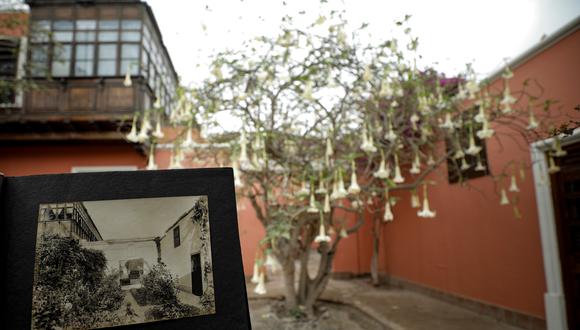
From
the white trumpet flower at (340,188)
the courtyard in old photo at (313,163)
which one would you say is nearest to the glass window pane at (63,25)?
the courtyard in old photo at (313,163)

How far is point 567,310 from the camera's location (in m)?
3.72

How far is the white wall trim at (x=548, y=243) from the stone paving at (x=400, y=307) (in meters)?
0.78

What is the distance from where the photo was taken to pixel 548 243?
3.88 m

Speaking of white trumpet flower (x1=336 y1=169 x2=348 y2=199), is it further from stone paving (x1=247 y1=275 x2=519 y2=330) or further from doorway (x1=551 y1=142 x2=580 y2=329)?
stone paving (x1=247 y1=275 x2=519 y2=330)

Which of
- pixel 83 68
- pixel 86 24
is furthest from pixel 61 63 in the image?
pixel 86 24

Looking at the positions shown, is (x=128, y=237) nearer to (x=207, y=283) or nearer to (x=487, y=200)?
(x=207, y=283)

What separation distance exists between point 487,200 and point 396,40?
2.57 metres

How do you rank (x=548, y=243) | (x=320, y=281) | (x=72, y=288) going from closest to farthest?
(x=72, y=288) → (x=548, y=243) → (x=320, y=281)

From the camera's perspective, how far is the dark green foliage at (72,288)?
0.83m

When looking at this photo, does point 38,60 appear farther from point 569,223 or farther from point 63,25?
point 569,223

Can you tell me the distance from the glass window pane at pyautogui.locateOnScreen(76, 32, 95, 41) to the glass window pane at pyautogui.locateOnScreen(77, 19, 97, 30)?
11cm

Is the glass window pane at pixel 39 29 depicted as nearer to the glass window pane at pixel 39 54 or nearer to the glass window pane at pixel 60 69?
the glass window pane at pixel 39 54

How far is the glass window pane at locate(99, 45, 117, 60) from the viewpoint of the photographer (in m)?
7.60

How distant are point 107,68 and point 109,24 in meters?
0.93
